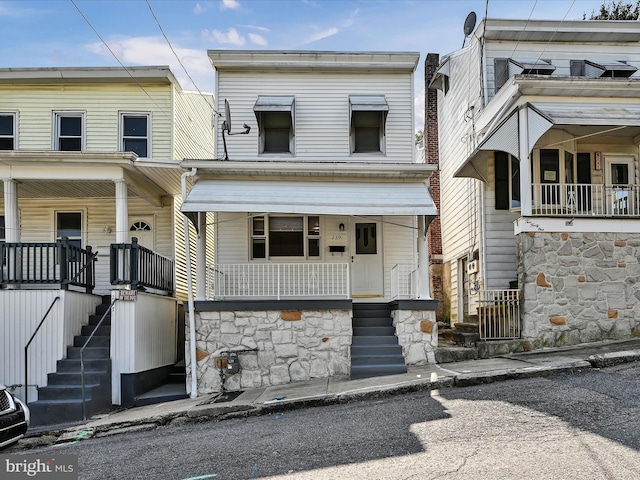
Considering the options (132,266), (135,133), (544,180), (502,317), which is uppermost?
(135,133)

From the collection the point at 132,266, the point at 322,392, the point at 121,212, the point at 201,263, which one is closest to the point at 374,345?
the point at 322,392

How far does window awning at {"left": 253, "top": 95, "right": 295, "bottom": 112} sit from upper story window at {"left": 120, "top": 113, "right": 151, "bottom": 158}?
2750 mm

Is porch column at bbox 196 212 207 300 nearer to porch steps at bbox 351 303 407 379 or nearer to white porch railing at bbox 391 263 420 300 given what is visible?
porch steps at bbox 351 303 407 379

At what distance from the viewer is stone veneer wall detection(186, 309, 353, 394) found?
1102 cm

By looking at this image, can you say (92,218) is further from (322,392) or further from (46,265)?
(322,392)

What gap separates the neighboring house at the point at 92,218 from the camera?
10961 millimetres

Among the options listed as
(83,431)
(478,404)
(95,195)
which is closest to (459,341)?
(478,404)

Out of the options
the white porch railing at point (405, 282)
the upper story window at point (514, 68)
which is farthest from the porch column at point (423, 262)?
the upper story window at point (514, 68)

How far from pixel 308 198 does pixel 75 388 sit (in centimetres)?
544

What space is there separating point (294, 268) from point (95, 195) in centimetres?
509

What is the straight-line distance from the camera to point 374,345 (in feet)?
37.2
